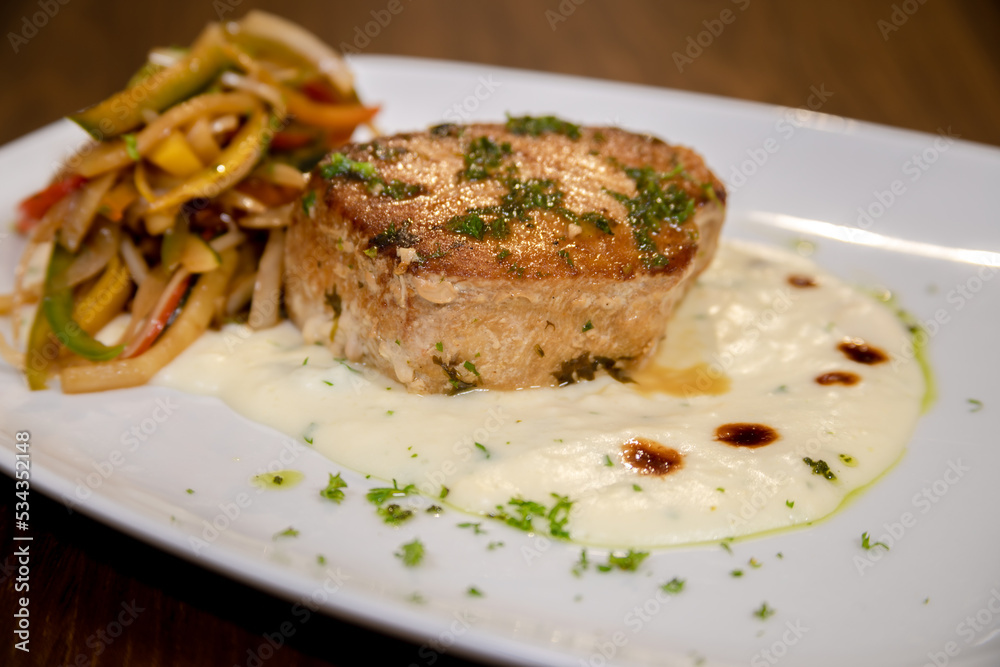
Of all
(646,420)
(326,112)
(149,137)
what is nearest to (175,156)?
(149,137)

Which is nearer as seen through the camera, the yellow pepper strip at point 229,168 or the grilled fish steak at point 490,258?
the grilled fish steak at point 490,258

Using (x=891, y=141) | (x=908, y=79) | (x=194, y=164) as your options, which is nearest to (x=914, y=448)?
(x=891, y=141)

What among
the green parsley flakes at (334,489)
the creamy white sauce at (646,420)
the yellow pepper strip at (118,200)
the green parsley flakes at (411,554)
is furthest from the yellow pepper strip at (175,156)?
the green parsley flakes at (411,554)

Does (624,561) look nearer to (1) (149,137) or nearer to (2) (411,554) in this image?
(2) (411,554)

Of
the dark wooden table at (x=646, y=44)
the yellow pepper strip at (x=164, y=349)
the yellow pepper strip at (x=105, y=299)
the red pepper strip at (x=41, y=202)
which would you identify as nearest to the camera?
the yellow pepper strip at (x=164, y=349)

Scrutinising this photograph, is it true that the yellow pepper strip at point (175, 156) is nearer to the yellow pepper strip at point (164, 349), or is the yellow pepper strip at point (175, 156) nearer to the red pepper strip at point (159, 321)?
the yellow pepper strip at point (164, 349)

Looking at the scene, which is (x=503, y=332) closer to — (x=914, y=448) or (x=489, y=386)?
(x=489, y=386)

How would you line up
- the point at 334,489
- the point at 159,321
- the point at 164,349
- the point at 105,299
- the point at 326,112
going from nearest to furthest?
1. the point at 334,489
2. the point at 164,349
3. the point at 159,321
4. the point at 105,299
5. the point at 326,112
